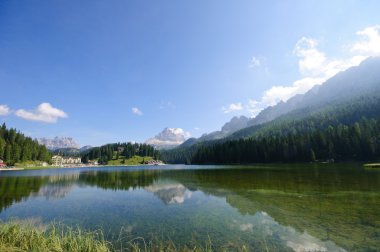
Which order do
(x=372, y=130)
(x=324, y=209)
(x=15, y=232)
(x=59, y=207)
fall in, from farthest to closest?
(x=372, y=130) → (x=59, y=207) → (x=324, y=209) → (x=15, y=232)

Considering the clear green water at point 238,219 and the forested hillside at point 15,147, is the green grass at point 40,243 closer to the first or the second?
the clear green water at point 238,219

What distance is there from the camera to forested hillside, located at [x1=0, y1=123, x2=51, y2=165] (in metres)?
162

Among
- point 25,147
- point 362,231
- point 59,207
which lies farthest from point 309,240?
point 25,147

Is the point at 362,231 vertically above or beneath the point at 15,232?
beneath

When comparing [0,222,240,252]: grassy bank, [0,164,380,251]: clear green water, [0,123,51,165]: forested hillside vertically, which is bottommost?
[0,164,380,251]: clear green water

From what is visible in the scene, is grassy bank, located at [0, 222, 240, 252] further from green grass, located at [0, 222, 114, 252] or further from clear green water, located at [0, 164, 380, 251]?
clear green water, located at [0, 164, 380, 251]

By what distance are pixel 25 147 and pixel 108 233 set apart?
643 ft

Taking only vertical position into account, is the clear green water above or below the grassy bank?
below

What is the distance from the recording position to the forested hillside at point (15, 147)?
16221 cm

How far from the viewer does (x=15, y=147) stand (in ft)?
554

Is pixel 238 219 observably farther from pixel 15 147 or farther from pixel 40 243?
pixel 15 147

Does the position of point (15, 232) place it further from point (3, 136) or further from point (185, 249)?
point (3, 136)

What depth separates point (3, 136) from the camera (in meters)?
184

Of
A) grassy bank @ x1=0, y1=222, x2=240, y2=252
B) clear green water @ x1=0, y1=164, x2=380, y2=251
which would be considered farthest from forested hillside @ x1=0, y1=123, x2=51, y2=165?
grassy bank @ x1=0, y1=222, x2=240, y2=252
